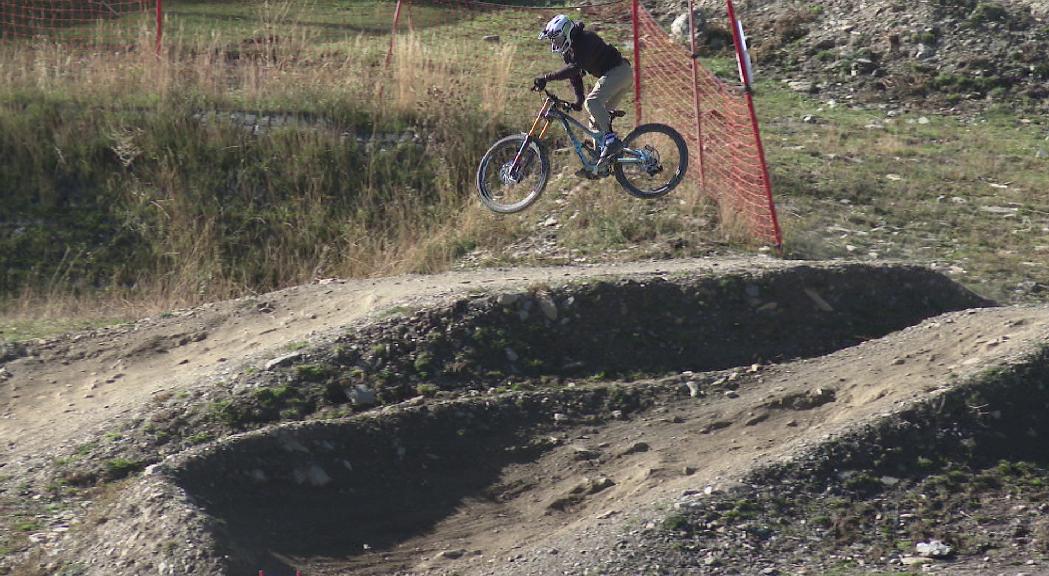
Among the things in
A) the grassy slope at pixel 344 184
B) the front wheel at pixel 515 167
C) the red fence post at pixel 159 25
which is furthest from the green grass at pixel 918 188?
the red fence post at pixel 159 25

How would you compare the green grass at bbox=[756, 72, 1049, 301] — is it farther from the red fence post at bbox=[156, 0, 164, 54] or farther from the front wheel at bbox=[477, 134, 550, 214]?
the red fence post at bbox=[156, 0, 164, 54]

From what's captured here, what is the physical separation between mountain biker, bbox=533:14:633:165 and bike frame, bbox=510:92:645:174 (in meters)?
0.11

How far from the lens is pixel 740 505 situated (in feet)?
19.4

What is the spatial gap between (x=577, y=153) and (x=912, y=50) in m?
8.23

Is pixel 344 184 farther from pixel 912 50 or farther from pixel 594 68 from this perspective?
pixel 912 50

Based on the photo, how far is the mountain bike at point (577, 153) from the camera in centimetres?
970

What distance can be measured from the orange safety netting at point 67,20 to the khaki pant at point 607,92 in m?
7.88

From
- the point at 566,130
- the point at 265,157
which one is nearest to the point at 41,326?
the point at 265,157

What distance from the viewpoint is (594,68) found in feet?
31.2

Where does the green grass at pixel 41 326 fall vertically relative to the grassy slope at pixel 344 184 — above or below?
below

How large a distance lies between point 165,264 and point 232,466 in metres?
6.17

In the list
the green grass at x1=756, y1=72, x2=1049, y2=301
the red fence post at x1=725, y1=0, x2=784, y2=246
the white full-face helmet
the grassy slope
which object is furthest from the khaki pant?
the green grass at x1=756, y1=72, x2=1049, y2=301

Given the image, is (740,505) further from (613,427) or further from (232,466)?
(232,466)

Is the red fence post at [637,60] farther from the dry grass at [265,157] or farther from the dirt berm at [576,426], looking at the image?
the dirt berm at [576,426]
